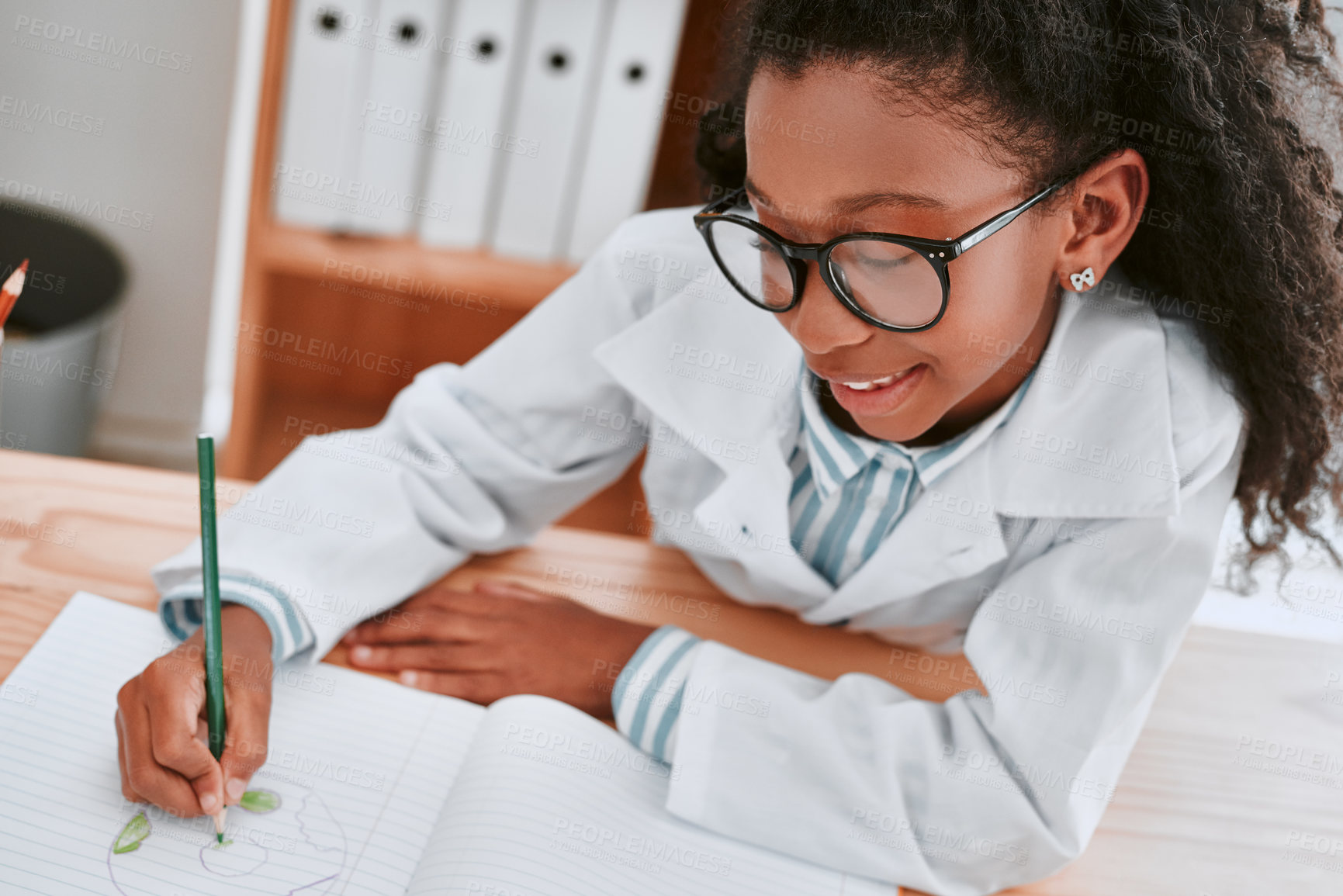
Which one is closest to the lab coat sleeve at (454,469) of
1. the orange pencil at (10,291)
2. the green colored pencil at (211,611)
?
the green colored pencil at (211,611)

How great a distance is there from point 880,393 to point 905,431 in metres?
0.04

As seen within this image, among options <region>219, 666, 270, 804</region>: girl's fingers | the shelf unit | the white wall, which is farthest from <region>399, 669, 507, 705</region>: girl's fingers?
the white wall

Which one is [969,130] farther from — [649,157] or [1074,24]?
[649,157]

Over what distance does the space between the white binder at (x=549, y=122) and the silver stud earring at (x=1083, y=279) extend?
0.82 metres

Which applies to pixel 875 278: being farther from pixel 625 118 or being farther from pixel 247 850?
pixel 625 118

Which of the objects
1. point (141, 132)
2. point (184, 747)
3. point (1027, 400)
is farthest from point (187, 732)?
point (141, 132)

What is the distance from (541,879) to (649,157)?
3.42ft

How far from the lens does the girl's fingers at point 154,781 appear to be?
686mm

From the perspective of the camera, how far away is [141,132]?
6.19 feet

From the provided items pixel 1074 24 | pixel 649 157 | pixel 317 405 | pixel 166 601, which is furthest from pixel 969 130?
pixel 317 405

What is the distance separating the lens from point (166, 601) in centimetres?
82

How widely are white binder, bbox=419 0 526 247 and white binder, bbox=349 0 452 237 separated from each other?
18 millimetres

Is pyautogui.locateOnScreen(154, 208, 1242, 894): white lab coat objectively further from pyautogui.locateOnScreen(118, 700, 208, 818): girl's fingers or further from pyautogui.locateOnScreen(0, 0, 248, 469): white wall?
pyautogui.locateOnScreen(0, 0, 248, 469): white wall

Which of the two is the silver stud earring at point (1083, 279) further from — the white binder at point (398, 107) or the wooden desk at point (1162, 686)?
the white binder at point (398, 107)
